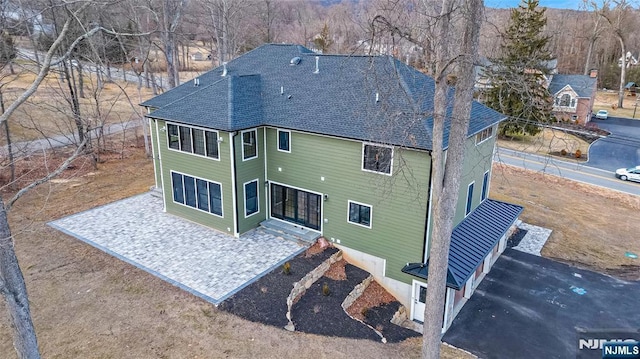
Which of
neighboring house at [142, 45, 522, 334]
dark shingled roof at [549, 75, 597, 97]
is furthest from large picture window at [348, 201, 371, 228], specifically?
dark shingled roof at [549, 75, 597, 97]

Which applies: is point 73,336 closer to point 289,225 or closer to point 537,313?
point 289,225

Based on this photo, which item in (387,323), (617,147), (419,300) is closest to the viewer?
(387,323)

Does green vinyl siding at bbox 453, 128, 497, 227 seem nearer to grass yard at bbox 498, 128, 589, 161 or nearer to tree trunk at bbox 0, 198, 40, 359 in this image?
tree trunk at bbox 0, 198, 40, 359

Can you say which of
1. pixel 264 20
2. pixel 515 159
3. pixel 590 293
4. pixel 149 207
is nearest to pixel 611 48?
pixel 515 159

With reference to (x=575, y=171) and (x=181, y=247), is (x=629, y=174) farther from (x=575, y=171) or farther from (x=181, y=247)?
(x=181, y=247)

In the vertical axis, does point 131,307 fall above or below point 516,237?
above

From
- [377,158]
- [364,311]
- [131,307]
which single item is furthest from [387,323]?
[131,307]

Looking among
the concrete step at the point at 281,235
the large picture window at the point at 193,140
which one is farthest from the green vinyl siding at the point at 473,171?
the large picture window at the point at 193,140
